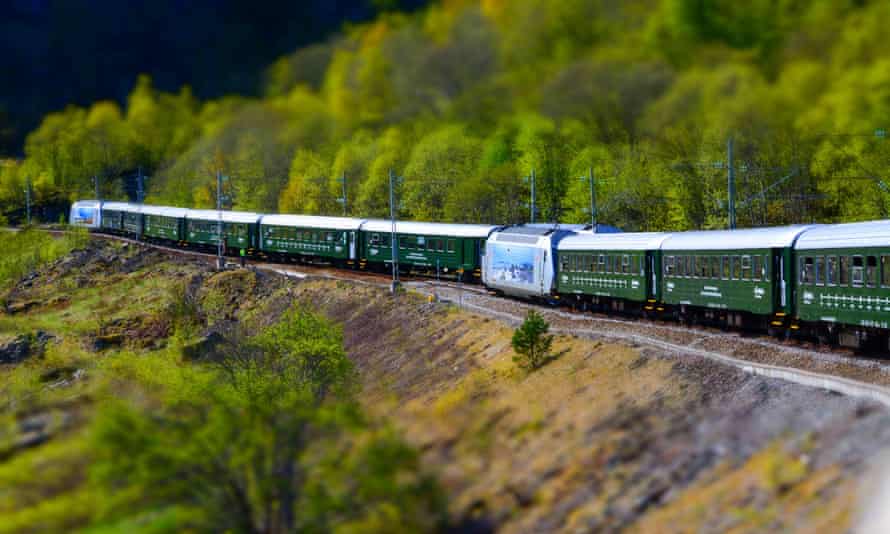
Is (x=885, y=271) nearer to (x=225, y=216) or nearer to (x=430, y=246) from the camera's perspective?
(x=430, y=246)

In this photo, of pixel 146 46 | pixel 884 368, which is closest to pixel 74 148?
pixel 146 46

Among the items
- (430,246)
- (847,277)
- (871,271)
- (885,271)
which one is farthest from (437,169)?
(885,271)

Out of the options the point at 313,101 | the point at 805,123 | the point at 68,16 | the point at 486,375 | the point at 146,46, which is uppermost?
the point at 68,16

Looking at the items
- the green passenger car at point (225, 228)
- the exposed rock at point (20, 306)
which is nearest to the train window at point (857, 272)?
the green passenger car at point (225, 228)

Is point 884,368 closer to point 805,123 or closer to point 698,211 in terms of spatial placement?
point 805,123

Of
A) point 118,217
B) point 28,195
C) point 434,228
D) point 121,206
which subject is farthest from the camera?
point 28,195

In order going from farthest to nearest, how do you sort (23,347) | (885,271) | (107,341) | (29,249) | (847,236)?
(29,249)
(107,341)
(23,347)
(847,236)
(885,271)
